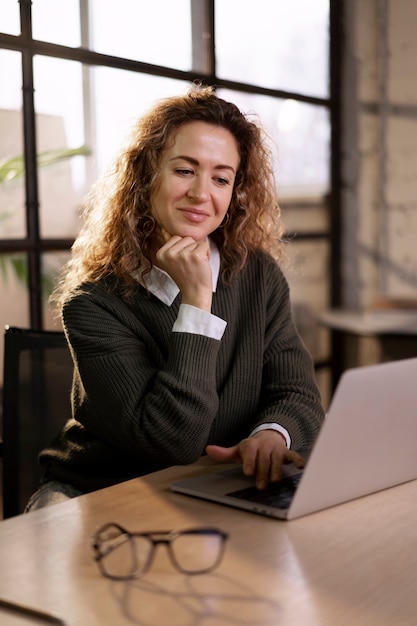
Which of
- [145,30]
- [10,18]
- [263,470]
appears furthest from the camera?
[145,30]

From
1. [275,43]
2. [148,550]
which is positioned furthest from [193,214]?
[275,43]

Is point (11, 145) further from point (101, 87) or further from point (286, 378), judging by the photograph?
point (286, 378)

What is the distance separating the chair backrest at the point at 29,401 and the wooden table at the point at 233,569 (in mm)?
713

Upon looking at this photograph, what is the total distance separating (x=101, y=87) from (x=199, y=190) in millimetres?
1362

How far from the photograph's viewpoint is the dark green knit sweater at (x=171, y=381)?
154 centimetres

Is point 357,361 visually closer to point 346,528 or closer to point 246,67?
point 246,67

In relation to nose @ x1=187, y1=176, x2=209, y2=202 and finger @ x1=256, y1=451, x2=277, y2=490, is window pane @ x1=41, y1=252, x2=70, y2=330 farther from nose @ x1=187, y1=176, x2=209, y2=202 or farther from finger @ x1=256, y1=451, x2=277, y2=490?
finger @ x1=256, y1=451, x2=277, y2=490

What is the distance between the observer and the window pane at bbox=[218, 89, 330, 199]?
12.6 feet

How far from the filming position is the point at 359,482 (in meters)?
1.23

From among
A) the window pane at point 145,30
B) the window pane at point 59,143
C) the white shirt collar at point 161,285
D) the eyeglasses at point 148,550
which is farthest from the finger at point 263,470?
Answer: the window pane at point 145,30

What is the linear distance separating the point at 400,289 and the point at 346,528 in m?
3.17

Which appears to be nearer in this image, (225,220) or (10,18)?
(225,220)

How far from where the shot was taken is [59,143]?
2.79 metres

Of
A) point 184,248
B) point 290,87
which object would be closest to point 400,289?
point 290,87
